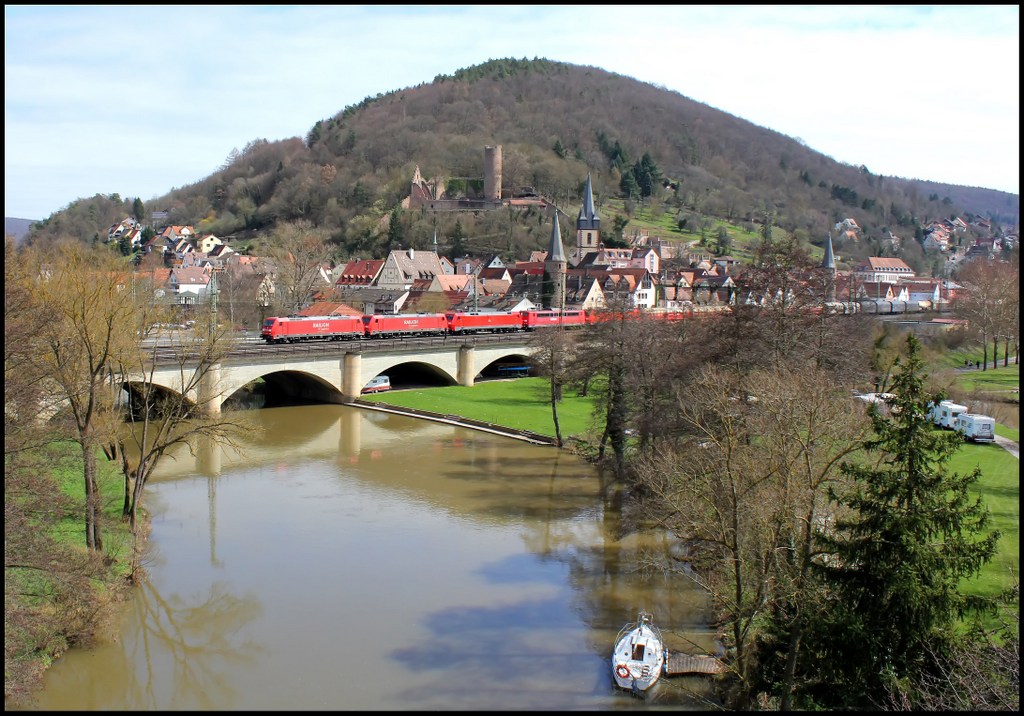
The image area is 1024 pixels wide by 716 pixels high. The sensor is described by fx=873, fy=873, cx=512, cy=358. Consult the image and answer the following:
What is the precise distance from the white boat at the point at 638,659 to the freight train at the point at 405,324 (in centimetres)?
2660

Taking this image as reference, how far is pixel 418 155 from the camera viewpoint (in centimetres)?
13912

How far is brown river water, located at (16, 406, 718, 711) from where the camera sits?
14.6 m

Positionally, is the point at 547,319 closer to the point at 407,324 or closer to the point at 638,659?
the point at 407,324

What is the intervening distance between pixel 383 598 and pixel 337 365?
85.5 ft

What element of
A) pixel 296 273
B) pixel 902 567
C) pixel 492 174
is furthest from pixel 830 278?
pixel 492 174

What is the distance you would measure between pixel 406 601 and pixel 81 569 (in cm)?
633

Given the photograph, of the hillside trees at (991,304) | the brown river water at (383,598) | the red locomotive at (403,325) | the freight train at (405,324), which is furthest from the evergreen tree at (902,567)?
the red locomotive at (403,325)

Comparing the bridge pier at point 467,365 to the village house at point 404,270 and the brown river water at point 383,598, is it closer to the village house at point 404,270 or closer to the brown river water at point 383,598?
the brown river water at point 383,598

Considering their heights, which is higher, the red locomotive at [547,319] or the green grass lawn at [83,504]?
the red locomotive at [547,319]

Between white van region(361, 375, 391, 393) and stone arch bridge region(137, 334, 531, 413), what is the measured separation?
66 cm

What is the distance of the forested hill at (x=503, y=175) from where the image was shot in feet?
394

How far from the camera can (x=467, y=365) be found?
48.8 m

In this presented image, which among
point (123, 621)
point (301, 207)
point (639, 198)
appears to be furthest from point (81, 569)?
point (639, 198)

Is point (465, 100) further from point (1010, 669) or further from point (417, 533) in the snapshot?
point (1010, 669)
